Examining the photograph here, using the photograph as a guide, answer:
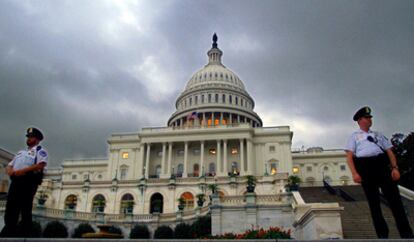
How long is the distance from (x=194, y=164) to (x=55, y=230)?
141ft

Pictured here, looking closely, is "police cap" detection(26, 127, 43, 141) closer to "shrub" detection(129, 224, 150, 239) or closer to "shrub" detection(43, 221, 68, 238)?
"shrub" detection(129, 224, 150, 239)

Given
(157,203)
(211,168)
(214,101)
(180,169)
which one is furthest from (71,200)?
(214,101)

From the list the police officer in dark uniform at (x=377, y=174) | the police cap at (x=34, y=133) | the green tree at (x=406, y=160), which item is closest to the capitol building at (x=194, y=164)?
the green tree at (x=406, y=160)

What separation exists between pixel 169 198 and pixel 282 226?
23.6m

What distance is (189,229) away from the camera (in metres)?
34.8

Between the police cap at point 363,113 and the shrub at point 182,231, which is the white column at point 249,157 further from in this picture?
the police cap at point 363,113

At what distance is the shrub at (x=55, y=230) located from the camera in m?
36.1

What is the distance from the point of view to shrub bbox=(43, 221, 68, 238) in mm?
36078

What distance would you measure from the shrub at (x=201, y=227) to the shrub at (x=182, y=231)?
91 cm

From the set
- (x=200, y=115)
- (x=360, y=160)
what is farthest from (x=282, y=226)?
(x=200, y=115)

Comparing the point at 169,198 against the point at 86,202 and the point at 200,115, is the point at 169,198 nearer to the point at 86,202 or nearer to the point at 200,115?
the point at 86,202

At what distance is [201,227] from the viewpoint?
1308 inches

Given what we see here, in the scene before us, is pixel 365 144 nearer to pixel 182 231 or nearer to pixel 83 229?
pixel 182 231

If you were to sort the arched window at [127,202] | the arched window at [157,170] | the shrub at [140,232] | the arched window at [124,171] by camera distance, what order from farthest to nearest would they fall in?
1. the arched window at [124,171]
2. the arched window at [157,170]
3. the arched window at [127,202]
4. the shrub at [140,232]
